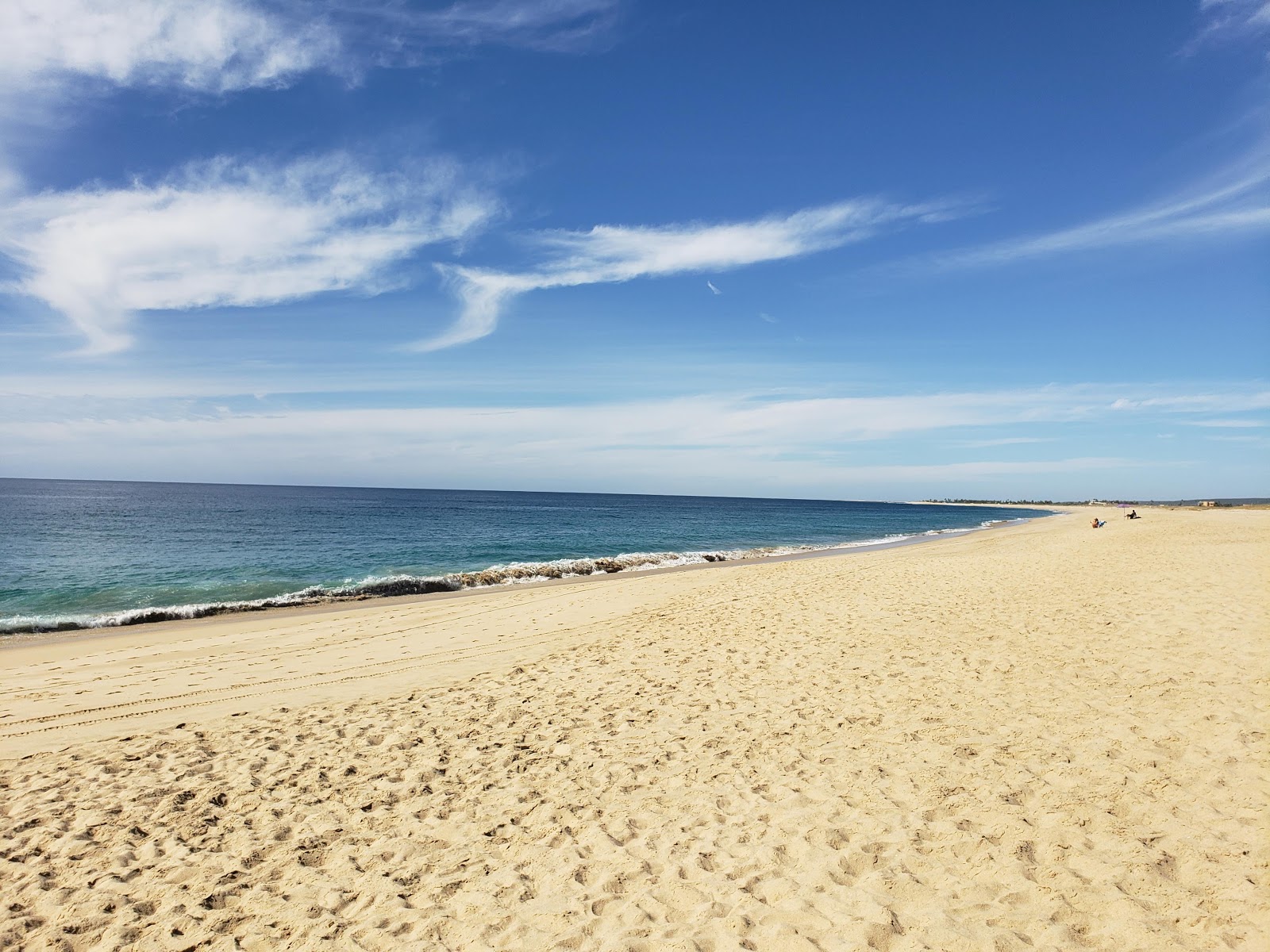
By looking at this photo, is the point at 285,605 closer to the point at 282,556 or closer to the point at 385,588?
the point at 385,588

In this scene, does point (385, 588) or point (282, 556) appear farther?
point (282, 556)

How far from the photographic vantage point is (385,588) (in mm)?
20391

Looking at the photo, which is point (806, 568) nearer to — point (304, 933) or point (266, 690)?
point (266, 690)

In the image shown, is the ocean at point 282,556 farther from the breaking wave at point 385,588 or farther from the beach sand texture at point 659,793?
the beach sand texture at point 659,793

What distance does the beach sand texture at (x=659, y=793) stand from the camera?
3949 mm

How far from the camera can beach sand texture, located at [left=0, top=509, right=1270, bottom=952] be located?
395cm

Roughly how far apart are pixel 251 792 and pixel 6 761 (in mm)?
3217

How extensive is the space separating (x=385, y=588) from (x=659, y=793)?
1710cm

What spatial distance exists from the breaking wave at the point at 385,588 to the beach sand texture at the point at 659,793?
195 inches

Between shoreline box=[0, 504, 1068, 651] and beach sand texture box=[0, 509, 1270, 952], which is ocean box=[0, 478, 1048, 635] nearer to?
shoreline box=[0, 504, 1068, 651]

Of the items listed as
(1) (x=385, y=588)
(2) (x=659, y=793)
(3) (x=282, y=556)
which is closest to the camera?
(2) (x=659, y=793)

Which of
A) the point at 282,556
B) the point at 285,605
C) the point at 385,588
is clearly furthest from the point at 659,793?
the point at 282,556

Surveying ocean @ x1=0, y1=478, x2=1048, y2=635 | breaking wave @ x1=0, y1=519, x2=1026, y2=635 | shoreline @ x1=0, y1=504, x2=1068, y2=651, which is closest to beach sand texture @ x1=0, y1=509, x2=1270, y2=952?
shoreline @ x1=0, y1=504, x2=1068, y2=651

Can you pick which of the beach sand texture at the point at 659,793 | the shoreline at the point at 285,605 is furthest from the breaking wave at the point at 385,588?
the beach sand texture at the point at 659,793
